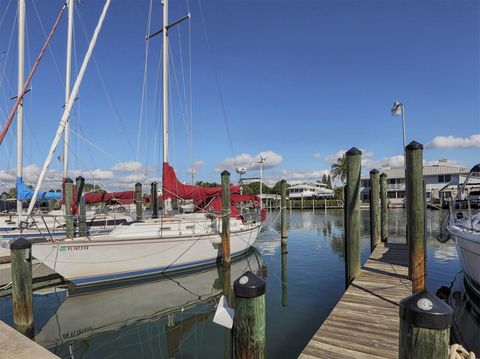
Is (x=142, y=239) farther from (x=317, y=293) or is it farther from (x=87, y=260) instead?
(x=317, y=293)

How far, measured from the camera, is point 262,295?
3738 millimetres

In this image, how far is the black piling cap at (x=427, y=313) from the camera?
8.14ft

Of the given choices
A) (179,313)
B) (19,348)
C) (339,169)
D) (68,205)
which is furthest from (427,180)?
(19,348)

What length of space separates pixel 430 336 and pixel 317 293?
24.9ft

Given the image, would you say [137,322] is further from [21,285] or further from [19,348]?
[19,348]

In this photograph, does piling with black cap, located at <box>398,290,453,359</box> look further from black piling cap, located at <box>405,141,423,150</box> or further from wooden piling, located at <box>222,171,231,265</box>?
wooden piling, located at <box>222,171,231,265</box>

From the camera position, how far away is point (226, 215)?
12195mm

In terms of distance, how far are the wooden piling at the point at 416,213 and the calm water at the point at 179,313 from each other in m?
2.23

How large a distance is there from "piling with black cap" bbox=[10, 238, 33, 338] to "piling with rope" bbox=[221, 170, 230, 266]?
260 inches

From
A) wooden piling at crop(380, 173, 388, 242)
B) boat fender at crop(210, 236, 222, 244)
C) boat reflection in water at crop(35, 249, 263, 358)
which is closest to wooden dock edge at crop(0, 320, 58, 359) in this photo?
boat reflection in water at crop(35, 249, 263, 358)

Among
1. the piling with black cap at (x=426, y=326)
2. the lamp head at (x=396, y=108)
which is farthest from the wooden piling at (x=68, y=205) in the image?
the lamp head at (x=396, y=108)

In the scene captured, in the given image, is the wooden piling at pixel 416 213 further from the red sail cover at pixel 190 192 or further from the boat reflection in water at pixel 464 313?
the red sail cover at pixel 190 192

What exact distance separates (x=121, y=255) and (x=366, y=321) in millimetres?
7952

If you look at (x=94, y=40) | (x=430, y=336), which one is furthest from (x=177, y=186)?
(x=430, y=336)
